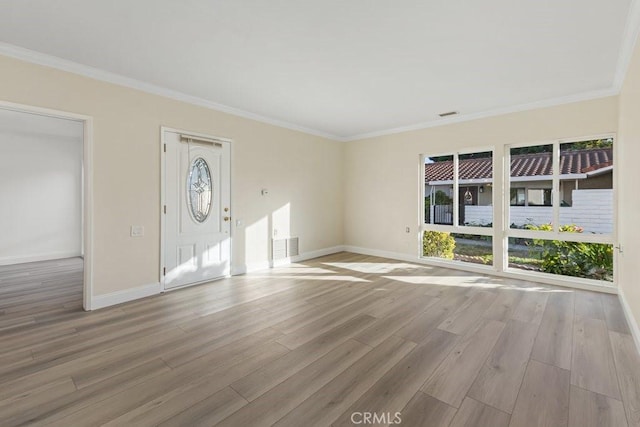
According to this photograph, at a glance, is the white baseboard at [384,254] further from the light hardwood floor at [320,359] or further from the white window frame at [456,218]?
the light hardwood floor at [320,359]

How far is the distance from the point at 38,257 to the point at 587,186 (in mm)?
10302

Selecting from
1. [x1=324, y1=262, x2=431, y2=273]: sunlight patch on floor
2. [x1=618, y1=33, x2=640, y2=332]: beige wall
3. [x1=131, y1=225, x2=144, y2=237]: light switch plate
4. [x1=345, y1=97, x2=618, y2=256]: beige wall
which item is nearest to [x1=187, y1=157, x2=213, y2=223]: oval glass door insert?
[x1=131, y1=225, x2=144, y2=237]: light switch plate

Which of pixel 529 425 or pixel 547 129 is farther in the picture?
pixel 547 129

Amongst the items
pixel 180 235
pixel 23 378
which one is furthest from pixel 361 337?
pixel 180 235

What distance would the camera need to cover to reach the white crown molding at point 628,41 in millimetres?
2330

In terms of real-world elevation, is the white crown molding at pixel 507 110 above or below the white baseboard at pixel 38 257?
above

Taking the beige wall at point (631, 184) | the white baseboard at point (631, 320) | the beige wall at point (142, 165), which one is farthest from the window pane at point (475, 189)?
the beige wall at point (142, 165)

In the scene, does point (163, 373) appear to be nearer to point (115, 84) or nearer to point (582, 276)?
point (115, 84)

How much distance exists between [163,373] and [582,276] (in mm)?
5709

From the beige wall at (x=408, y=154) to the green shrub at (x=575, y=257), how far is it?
45.7 inches

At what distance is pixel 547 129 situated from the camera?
4.40 metres

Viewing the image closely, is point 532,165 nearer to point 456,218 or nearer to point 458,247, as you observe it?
point 456,218

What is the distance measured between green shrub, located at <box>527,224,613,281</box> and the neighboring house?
0.80ft

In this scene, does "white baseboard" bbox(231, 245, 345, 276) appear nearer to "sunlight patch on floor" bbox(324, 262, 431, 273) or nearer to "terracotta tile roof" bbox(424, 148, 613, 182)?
"sunlight patch on floor" bbox(324, 262, 431, 273)
